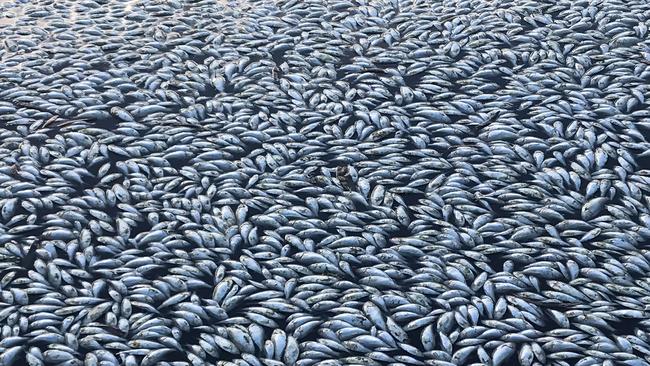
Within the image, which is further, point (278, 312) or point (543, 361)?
point (278, 312)

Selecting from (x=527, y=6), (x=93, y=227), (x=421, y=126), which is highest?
(x=527, y=6)

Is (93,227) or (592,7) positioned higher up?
(592,7)

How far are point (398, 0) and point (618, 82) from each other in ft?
12.6

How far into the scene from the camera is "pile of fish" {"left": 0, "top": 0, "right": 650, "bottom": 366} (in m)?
6.46

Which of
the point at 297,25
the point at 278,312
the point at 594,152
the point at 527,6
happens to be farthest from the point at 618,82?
the point at 278,312

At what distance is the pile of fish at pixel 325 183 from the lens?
21.2 ft

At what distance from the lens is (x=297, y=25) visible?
11.2 metres

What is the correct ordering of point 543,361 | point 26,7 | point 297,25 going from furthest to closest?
point 26,7 < point 297,25 < point 543,361

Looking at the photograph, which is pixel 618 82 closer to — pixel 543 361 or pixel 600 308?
pixel 600 308

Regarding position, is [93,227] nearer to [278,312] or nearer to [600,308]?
[278,312]

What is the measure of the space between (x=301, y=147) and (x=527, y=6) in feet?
16.5

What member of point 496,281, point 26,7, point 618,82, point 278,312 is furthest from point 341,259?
point 26,7

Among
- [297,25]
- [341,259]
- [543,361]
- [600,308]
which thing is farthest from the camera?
[297,25]

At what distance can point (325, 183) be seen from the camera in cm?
816
